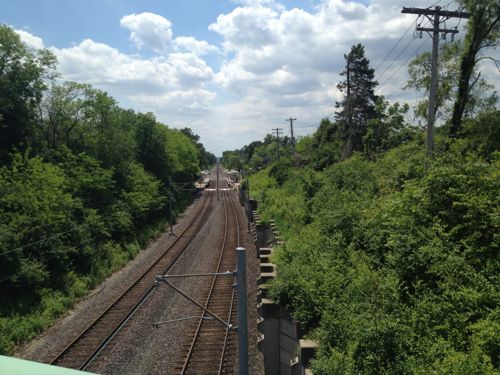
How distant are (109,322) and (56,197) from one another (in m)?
10.1

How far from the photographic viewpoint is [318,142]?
61.7 metres

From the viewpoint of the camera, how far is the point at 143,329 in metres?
16.7

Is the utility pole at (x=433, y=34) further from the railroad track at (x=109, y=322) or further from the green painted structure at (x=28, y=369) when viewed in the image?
the green painted structure at (x=28, y=369)

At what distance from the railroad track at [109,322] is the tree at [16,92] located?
1345cm

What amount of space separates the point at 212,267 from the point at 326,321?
1568 cm

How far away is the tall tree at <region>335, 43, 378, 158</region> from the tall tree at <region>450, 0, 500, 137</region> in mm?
23969

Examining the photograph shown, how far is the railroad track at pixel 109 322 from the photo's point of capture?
47.5ft

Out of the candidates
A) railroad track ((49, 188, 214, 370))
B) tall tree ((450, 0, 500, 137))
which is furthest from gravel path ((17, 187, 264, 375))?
tall tree ((450, 0, 500, 137))

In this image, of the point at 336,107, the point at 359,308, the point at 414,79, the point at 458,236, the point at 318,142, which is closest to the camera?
the point at 359,308

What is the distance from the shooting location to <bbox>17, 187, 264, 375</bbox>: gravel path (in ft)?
46.6

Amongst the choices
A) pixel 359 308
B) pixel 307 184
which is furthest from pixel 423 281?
pixel 307 184

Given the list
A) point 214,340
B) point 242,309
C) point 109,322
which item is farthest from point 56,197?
point 242,309

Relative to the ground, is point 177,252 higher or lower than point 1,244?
lower

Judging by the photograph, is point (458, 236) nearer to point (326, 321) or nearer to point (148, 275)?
point (326, 321)
